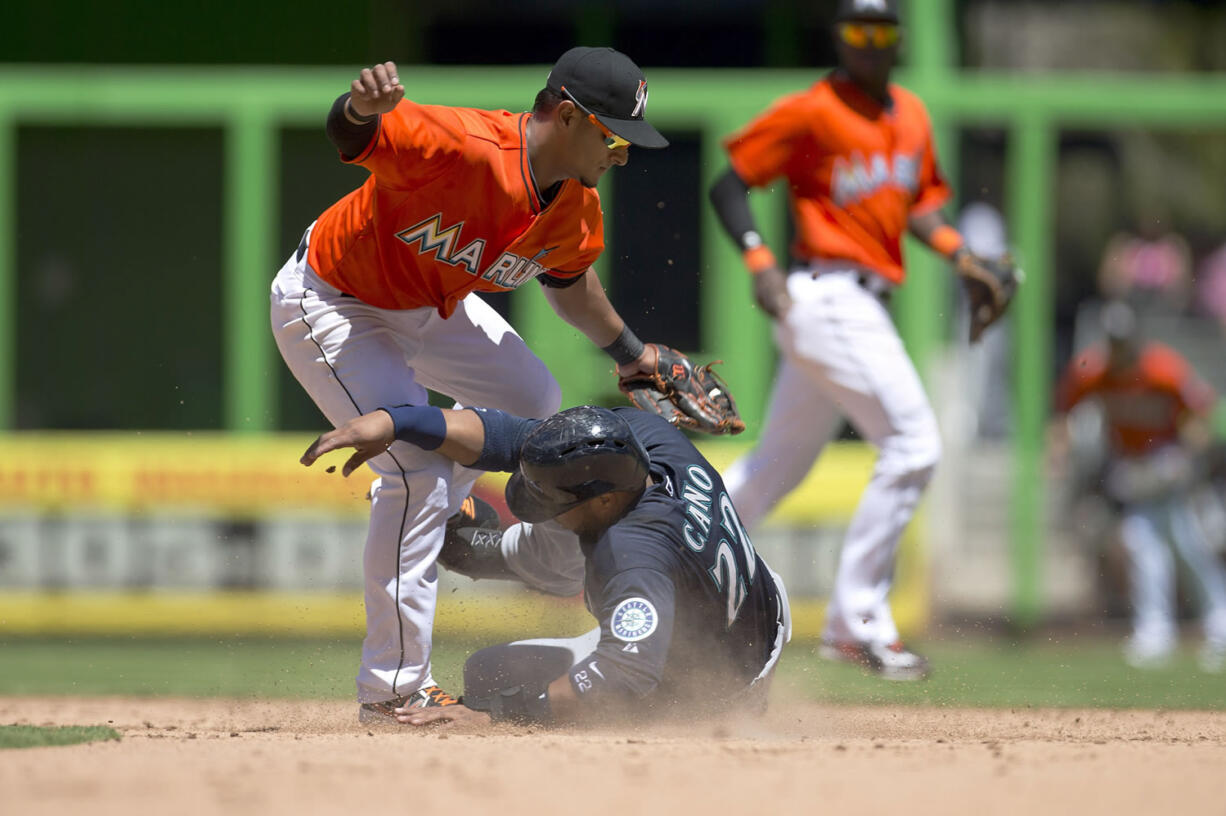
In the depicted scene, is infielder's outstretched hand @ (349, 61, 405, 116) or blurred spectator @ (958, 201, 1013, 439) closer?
infielder's outstretched hand @ (349, 61, 405, 116)

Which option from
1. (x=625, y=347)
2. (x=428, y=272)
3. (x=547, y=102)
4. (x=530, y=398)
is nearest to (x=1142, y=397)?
(x=625, y=347)

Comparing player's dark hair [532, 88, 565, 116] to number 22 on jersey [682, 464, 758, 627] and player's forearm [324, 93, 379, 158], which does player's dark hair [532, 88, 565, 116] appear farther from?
number 22 on jersey [682, 464, 758, 627]

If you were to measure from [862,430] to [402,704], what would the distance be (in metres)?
1.99

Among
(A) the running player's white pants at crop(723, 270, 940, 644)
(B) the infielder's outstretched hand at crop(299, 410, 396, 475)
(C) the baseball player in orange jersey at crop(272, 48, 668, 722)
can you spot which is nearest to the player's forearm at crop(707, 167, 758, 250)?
(A) the running player's white pants at crop(723, 270, 940, 644)

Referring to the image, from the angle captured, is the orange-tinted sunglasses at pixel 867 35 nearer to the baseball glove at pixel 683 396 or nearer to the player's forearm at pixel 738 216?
the player's forearm at pixel 738 216

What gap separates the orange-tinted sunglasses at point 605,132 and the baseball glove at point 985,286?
6.34 feet

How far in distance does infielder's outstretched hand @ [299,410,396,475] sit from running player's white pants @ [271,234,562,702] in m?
0.20

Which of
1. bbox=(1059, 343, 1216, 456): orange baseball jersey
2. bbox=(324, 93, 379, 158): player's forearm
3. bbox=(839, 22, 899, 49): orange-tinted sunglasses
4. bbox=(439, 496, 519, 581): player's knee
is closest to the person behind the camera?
bbox=(324, 93, 379, 158): player's forearm

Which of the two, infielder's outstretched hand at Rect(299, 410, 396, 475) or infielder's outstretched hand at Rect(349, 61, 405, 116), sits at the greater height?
infielder's outstretched hand at Rect(349, 61, 405, 116)

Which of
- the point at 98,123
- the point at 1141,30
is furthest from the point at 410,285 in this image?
the point at 1141,30

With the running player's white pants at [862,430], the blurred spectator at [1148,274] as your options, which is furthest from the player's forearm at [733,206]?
the blurred spectator at [1148,274]

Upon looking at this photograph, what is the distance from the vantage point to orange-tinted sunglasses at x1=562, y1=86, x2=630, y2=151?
4215 mm

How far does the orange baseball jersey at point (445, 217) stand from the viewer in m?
4.16

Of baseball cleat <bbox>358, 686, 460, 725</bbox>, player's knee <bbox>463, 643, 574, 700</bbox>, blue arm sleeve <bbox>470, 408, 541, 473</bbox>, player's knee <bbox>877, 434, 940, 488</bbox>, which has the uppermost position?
blue arm sleeve <bbox>470, 408, 541, 473</bbox>
